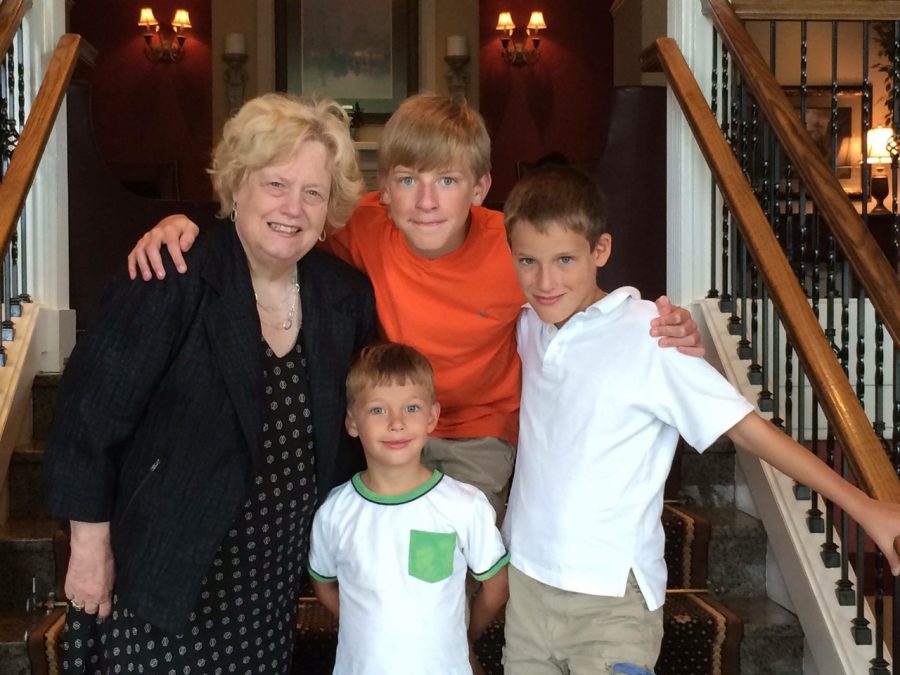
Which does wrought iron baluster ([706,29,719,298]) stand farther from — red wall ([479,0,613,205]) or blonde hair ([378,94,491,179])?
red wall ([479,0,613,205])

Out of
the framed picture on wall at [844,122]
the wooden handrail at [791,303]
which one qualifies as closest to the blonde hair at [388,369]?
the wooden handrail at [791,303]

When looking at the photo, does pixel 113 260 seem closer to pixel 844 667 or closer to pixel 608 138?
pixel 608 138

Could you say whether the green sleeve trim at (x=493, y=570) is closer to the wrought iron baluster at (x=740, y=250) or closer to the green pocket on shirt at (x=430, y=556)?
the green pocket on shirt at (x=430, y=556)

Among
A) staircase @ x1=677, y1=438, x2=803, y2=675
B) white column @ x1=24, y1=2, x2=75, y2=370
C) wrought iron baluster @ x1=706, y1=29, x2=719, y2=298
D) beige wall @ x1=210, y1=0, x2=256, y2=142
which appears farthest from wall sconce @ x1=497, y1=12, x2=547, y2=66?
staircase @ x1=677, y1=438, x2=803, y2=675

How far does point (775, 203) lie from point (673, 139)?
0.58 meters

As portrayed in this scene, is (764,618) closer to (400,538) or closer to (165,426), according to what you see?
(400,538)

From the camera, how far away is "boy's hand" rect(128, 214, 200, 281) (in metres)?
1.62

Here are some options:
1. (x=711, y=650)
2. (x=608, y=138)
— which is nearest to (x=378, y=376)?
(x=711, y=650)

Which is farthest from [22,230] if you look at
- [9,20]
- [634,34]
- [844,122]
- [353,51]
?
[844,122]

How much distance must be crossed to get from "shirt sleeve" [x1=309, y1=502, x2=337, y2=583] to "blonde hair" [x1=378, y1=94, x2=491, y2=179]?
68 centimetres

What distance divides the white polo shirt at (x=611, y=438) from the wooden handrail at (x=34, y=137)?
138cm

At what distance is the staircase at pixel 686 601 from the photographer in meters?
2.29

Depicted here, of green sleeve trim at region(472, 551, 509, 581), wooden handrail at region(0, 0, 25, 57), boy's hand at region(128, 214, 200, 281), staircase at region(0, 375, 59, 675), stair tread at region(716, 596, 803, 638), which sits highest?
wooden handrail at region(0, 0, 25, 57)

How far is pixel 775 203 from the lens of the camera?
3.09 meters
